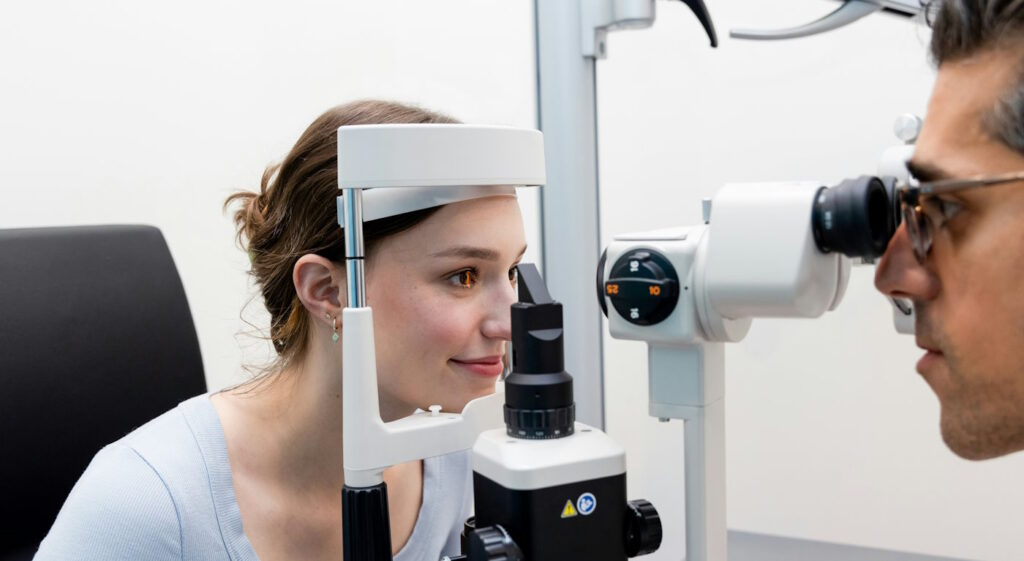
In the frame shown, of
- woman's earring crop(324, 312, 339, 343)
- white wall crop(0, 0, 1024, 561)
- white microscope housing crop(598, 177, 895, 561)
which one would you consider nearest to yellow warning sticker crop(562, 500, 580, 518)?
white microscope housing crop(598, 177, 895, 561)

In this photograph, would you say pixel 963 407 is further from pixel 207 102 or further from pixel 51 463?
pixel 207 102

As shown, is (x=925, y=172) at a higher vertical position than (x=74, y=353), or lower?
higher

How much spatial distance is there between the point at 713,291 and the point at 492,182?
0.19m

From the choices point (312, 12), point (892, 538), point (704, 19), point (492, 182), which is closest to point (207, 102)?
point (312, 12)

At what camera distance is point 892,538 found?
91.2 inches

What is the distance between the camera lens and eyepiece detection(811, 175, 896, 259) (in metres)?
0.59

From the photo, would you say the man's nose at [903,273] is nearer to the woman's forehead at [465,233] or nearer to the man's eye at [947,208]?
the man's eye at [947,208]

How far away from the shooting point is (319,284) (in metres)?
0.99

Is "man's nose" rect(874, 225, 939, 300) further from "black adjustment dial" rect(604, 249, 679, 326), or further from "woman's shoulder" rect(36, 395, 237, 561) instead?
"woman's shoulder" rect(36, 395, 237, 561)

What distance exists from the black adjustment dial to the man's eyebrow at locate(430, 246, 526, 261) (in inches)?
9.5

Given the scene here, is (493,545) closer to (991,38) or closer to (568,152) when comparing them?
(991,38)

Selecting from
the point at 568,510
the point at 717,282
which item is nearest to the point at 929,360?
the point at 717,282

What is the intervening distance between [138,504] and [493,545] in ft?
1.65

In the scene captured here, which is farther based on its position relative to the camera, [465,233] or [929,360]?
[465,233]
